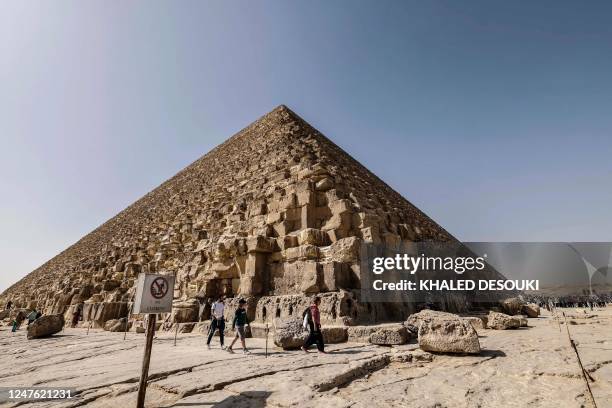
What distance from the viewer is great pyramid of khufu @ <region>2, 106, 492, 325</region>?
6.92m

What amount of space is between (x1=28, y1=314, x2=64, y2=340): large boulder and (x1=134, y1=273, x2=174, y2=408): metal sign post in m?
8.86

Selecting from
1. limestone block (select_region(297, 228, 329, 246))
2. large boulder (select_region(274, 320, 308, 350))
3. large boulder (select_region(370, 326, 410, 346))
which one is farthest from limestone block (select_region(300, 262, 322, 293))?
large boulder (select_region(370, 326, 410, 346))

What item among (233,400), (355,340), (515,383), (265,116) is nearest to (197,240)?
(355,340)

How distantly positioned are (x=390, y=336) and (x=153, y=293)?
3524 mm

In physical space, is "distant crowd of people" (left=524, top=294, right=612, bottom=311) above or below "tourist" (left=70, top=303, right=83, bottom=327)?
below

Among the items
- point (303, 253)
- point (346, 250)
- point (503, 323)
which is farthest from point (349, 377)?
point (503, 323)

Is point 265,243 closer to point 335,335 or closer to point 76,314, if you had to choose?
point 335,335

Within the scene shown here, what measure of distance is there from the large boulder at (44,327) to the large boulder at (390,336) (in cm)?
955

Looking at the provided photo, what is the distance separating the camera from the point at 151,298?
2.76m

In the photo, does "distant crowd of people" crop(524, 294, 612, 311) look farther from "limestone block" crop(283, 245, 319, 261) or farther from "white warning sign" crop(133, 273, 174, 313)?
"white warning sign" crop(133, 273, 174, 313)

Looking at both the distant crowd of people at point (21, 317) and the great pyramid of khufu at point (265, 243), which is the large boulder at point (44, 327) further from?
the great pyramid of khufu at point (265, 243)

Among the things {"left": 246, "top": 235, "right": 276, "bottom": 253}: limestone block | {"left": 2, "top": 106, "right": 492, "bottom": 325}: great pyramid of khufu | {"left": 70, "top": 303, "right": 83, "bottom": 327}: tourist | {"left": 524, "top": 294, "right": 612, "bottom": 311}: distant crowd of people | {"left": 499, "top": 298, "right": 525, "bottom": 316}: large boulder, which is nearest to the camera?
{"left": 2, "top": 106, "right": 492, "bottom": 325}: great pyramid of khufu

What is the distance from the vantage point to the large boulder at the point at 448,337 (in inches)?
151

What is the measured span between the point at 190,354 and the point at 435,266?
29.0 feet
